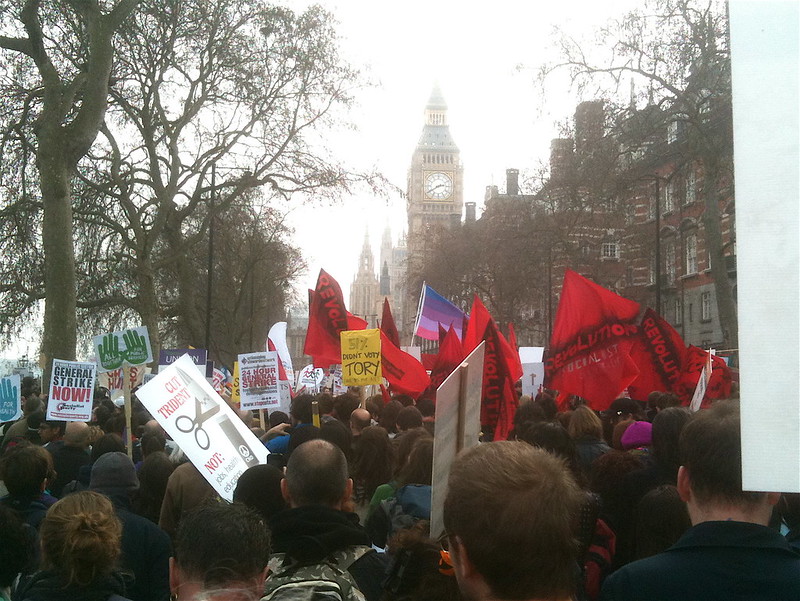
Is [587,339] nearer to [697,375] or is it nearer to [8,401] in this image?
[697,375]

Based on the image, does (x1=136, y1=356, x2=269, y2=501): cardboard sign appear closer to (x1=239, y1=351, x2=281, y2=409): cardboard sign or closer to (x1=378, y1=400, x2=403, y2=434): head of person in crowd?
(x1=378, y1=400, x2=403, y2=434): head of person in crowd

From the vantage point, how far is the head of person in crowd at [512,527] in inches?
76.9

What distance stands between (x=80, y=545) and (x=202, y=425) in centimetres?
218

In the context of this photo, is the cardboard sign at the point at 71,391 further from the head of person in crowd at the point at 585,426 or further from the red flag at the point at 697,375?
the red flag at the point at 697,375

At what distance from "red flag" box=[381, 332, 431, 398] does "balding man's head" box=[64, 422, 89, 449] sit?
5445mm

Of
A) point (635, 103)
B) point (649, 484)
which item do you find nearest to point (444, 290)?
point (635, 103)

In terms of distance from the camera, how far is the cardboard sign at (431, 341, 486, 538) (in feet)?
9.83

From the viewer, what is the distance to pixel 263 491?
4426 mm

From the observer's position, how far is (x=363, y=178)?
25984 millimetres

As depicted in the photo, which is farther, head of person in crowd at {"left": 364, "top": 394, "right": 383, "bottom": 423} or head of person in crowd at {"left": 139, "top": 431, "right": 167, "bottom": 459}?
head of person in crowd at {"left": 364, "top": 394, "right": 383, "bottom": 423}

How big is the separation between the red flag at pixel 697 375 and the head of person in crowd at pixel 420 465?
17.4 feet

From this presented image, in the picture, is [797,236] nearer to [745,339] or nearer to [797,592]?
[745,339]

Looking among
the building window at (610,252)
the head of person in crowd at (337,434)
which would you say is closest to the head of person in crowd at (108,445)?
the head of person in crowd at (337,434)

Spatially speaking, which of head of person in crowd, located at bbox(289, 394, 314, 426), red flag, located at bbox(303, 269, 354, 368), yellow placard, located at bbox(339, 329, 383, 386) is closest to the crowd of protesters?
head of person in crowd, located at bbox(289, 394, 314, 426)
